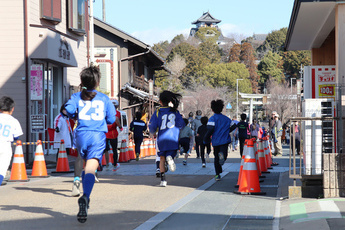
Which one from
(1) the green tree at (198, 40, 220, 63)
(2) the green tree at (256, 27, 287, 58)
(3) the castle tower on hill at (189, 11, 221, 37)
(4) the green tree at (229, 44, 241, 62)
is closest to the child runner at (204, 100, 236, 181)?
(1) the green tree at (198, 40, 220, 63)

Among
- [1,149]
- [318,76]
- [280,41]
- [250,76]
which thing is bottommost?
[1,149]

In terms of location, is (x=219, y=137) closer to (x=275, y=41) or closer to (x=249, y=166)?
(x=249, y=166)

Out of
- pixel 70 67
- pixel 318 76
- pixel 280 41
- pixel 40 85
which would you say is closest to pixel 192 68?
pixel 280 41

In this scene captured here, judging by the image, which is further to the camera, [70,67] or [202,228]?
[70,67]

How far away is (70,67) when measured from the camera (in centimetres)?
2366

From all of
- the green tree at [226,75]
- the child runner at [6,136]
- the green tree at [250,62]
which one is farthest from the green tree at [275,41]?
the child runner at [6,136]

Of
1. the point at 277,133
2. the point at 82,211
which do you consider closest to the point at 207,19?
the point at 277,133

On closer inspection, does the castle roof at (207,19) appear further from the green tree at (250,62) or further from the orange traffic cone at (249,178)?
the orange traffic cone at (249,178)

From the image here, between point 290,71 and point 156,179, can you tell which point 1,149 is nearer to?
point 156,179

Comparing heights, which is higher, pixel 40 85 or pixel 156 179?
pixel 40 85

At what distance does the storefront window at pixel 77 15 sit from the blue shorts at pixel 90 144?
53.5 feet

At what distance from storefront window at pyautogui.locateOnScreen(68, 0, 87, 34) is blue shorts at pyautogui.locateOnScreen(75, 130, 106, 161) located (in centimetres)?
1632

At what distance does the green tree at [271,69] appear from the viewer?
92.6 m

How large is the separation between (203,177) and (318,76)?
3441mm
